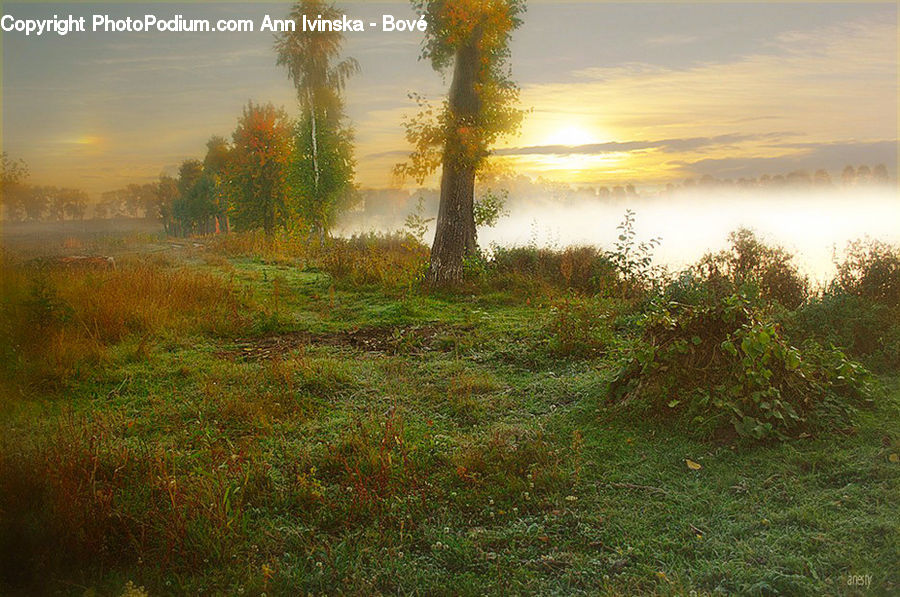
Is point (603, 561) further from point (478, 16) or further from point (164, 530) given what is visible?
point (478, 16)

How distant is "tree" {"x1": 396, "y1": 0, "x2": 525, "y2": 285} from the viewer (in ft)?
46.7

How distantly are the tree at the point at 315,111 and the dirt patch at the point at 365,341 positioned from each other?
48.7 ft

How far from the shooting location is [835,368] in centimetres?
612

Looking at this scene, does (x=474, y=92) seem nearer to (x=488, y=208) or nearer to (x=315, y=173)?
(x=488, y=208)

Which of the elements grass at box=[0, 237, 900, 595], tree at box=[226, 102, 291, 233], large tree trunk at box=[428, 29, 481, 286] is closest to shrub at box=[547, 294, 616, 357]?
grass at box=[0, 237, 900, 595]

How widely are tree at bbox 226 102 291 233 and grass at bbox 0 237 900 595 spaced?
2051 cm

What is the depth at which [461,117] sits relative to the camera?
47.8 feet

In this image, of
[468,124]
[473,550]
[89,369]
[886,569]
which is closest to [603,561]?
[473,550]

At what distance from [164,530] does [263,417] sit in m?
2.10

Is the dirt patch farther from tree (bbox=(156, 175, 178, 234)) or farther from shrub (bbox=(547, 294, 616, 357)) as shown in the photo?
tree (bbox=(156, 175, 178, 234))

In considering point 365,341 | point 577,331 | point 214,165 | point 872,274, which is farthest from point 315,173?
point 872,274

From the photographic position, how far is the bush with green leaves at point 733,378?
18.2 feet

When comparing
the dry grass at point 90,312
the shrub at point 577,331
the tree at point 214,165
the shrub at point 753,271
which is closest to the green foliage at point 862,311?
the shrub at point 753,271

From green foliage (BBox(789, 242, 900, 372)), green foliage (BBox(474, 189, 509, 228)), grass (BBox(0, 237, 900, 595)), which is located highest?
green foliage (BBox(474, 189, 509, 228))
